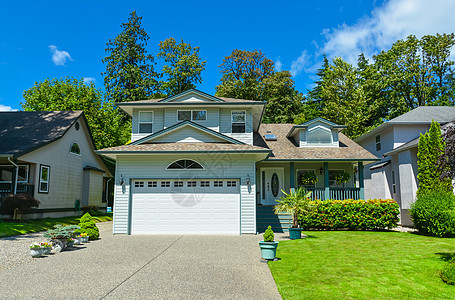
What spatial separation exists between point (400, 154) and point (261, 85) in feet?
69.9

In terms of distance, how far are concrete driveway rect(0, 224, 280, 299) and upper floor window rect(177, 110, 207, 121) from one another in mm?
8563

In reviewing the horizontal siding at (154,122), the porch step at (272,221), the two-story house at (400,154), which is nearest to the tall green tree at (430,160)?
the two-story house at (400,154)

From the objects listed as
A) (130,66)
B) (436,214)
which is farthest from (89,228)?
(130,66)

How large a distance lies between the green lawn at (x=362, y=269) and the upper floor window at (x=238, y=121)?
24.6 feet

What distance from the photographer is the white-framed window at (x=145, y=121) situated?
59.7ft

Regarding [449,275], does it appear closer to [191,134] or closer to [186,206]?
[186,206]

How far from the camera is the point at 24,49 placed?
2981 centimetres

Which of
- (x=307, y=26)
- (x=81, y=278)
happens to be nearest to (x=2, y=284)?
(x=81, y=278)

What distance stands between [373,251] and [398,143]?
12.2 metres

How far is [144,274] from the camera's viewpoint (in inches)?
Result: 284

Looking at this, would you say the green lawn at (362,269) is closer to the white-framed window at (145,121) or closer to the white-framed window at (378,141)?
the white-framed window at (145,121)

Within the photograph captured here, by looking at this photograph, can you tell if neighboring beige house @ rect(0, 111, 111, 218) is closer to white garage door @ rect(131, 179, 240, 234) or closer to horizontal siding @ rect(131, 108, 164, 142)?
horizontal siding @ rect(131, 108, 164, 142)

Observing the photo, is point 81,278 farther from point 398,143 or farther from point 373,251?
point 398,143

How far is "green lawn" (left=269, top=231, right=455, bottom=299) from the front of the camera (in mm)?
6191
